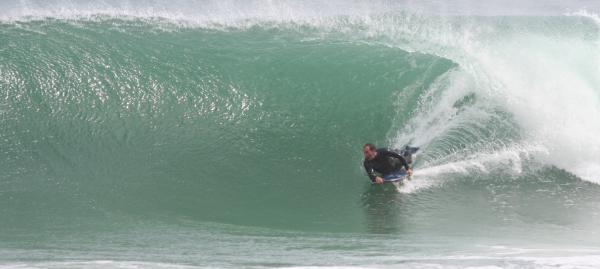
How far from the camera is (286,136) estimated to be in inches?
462

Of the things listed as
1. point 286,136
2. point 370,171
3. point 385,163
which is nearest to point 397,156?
point 385,163

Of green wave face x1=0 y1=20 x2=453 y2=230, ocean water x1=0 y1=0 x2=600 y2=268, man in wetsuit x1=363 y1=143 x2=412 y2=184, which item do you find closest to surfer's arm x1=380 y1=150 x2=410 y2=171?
man in wetsuit x1=363 y1=143 x2=412 y2=184

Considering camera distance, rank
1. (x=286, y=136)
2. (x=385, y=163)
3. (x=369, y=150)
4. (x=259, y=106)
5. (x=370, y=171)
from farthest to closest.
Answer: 1. (x=259, y=106)
2. (x=286, y=136)
3. (x=385, y=163)
4. (x=370, y=171)
5. (x=369, y=150)

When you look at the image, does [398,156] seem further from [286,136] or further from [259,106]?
[259,106]

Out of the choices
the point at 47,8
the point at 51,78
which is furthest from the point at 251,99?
the point at 47,8

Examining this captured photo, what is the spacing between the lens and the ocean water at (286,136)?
759cm

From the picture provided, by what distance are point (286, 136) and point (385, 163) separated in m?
2.34

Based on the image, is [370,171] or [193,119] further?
[193,119]

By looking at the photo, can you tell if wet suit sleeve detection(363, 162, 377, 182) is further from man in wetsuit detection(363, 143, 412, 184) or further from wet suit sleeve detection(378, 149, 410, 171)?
wet suit sleeve detection(378, 149, 410, 171)

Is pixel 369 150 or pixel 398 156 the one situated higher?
pixel 398 156

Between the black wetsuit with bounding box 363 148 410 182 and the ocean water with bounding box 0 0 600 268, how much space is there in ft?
1.20

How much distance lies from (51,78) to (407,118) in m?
7.23

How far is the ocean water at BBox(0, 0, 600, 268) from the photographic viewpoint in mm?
7594

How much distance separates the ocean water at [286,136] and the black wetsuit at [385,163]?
14.4 inches
